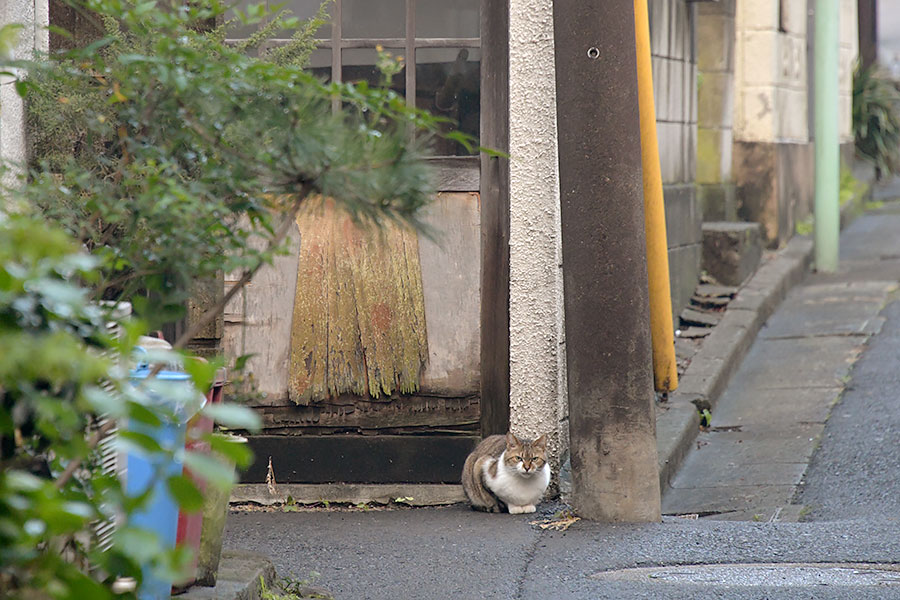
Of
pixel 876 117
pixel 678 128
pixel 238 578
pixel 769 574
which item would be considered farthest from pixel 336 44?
pixel 876 117

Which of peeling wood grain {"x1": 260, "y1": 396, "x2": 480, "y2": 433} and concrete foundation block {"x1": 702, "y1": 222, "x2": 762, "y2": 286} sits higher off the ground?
concrete foundation block {"x1": 702, "y1": 222, "x2": 762, "y2": 286}

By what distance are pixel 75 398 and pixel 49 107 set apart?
3403 mm

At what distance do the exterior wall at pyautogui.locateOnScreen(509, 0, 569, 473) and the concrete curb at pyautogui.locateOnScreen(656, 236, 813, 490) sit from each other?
2.68 feet

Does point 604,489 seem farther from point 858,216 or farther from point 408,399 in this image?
point 858,216

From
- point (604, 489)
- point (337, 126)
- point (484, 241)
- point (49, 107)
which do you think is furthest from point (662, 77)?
point (337, 126)

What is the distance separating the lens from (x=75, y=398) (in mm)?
1717

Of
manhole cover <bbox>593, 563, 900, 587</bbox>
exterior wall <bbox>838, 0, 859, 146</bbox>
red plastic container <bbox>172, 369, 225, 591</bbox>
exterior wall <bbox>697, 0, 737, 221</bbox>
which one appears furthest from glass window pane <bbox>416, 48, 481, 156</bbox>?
exterior wall <bbox>838, 0, 859, 146</bbox>

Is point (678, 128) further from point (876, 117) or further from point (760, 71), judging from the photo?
point (876, 117)

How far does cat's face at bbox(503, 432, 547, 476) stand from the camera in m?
5.12

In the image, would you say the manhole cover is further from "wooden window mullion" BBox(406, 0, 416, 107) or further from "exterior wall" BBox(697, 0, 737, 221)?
"exterior wall" BBox(697, 0, 737, 221)

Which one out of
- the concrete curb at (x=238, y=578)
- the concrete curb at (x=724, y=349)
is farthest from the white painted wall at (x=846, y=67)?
the concrete curb at (x=238, y=578)

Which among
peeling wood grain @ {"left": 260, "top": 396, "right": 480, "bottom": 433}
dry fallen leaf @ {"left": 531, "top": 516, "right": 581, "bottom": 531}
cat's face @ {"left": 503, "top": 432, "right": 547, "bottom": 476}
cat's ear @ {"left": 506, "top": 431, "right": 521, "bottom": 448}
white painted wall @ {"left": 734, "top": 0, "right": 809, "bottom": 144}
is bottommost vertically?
dry fallen leaf @ {"left": 531, "top": 516, "right": 581, "bottom": 531}

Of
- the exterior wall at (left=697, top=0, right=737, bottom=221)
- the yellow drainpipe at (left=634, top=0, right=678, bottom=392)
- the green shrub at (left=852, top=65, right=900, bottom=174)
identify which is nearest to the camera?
the yellow drainpipe at (left=634, top=0, right=678, bottom=392)

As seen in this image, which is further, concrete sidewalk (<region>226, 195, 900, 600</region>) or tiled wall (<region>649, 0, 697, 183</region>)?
tiled wall (<region>649, 0, 697, 183</region>)
